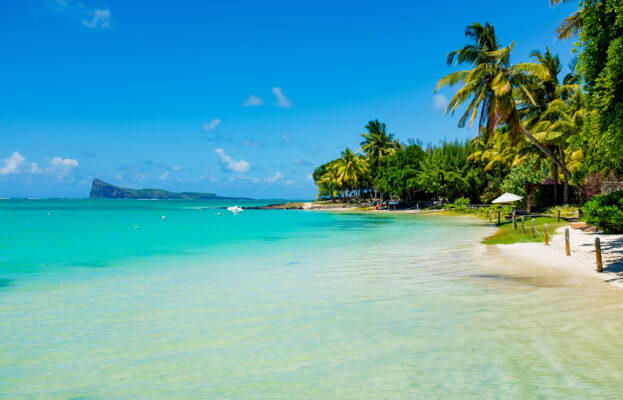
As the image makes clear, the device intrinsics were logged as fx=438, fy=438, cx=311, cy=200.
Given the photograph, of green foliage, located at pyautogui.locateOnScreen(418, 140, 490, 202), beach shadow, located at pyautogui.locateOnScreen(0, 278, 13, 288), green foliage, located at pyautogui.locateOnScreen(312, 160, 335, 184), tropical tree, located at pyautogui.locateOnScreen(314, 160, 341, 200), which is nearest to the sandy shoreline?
beach shadow, located at pyautogui.locateOnScreen(0, 278, 13, 288)

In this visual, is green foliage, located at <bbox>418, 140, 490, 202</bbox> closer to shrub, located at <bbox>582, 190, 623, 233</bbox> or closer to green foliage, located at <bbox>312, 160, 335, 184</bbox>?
shrub, located at <bbox>582, 190, 623, 233</bbox>

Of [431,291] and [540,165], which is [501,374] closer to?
[431,291]

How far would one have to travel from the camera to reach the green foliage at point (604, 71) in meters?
9.46

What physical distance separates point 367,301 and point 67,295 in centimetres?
809

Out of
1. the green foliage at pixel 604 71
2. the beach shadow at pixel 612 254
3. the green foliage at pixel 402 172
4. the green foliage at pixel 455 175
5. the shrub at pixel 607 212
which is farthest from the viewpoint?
the green foliage at pixel 402 172

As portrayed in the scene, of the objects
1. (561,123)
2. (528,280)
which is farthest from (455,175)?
(528,280)

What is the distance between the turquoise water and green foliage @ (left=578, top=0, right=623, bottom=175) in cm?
367

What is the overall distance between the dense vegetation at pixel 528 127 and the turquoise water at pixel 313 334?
14.7ft

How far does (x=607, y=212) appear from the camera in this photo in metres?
19.2

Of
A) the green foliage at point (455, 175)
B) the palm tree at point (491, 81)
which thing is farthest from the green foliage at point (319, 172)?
the palm tree at point (491, 81)

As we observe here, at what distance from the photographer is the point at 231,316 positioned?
9461mm

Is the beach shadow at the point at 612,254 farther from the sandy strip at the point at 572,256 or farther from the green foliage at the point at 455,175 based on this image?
the green foliage at the point at 455,175

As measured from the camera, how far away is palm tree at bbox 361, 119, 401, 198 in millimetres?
77525

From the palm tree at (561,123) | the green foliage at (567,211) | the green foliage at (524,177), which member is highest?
the palm tree at (561,123)
